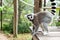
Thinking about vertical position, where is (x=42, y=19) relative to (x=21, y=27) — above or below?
above

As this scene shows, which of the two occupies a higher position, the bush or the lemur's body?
the lemur's body

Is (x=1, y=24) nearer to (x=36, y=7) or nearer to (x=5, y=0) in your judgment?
(x=5, y=0)

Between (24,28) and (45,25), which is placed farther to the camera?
(24,28)

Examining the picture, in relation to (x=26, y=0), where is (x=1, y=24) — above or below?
below

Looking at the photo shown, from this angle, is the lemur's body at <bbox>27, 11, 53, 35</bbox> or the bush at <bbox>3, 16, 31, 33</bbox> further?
the bush at <bbox>3, 16, 31, 33</bbox>

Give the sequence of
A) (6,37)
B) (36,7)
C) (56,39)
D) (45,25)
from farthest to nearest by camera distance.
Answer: (6,37) → (36,7) → (45,25) → (56,39)

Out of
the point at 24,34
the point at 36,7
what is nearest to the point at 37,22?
the point at 36,7

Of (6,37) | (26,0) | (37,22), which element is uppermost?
(26,0)

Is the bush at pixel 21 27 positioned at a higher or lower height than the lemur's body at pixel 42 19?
lower

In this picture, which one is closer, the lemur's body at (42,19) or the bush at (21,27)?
the lemur's body at (42,19)

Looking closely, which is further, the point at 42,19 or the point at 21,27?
the point at 21,27

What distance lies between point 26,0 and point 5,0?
2.51 feet

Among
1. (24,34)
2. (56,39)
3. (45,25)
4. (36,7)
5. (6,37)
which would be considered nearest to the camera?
(56,39)

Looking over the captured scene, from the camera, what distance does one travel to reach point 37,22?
9.41 ft
